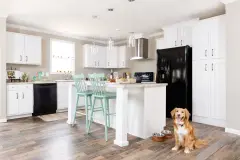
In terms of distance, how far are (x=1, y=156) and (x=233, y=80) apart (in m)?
3.73

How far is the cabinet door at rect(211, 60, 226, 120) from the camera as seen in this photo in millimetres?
3400

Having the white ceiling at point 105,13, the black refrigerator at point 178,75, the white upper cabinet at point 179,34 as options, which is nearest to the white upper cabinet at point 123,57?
the white ceiling at point 105,13

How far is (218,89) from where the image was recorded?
137 inches

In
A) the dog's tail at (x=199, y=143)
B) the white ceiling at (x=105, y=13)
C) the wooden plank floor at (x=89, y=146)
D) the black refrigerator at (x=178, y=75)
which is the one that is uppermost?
the white ceiling at (x=105, y=13)

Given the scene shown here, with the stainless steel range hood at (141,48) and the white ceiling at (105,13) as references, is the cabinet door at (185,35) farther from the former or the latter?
the stainless steel range hood at (141,48)

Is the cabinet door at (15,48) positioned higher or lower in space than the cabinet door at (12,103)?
higher

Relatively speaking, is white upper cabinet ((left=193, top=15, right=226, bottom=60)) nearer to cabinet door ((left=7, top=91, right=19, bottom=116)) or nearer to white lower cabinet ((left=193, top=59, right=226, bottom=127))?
white lower cabinet ((left=193, top=59, right=226, bottom=127))

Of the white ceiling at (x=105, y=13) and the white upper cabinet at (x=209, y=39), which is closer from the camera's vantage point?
the white ceiling at (x=105, y=13)

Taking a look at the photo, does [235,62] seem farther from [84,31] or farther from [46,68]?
[46,68]

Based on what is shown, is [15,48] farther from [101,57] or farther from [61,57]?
[101,57]

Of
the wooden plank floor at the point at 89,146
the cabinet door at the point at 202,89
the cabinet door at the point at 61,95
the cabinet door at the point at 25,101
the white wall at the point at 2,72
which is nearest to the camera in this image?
the wooden plank floor at the point at 89,146

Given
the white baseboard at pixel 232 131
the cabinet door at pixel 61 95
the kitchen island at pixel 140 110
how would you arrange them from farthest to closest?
the cabinet door at pixel 61 95
the white baseboard at pixel 232 131
the kitchen island at pixel 140 110

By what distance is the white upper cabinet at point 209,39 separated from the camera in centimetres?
345

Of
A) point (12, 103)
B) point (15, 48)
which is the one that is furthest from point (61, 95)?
point (15, 48)
